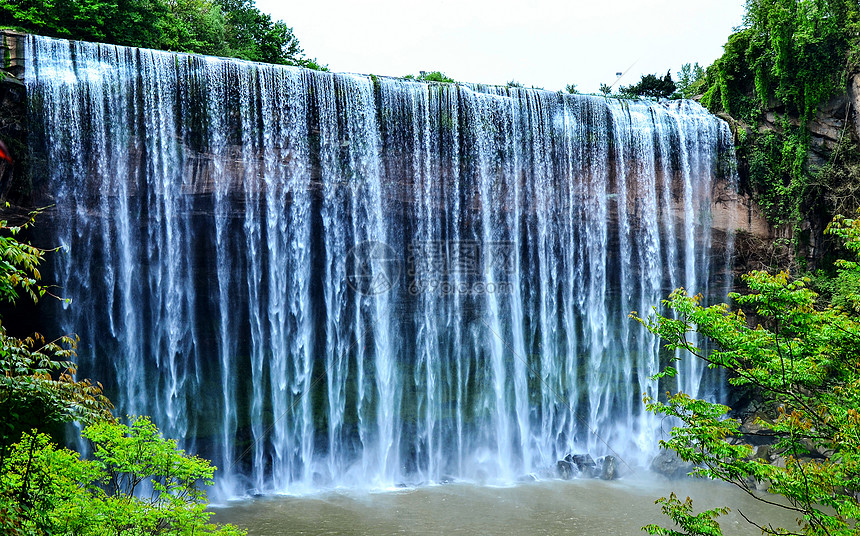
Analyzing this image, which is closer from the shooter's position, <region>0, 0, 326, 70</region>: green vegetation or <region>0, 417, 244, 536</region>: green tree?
<region>0, 417, 244, 536</region>: green tree

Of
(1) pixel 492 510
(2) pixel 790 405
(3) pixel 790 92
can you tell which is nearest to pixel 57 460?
(2) pixel 790 405

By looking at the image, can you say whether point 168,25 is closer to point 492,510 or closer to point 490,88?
point 490,88

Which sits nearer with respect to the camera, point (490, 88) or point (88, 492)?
point (88, 492)

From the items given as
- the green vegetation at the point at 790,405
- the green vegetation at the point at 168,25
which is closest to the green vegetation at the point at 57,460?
the green vegetation at the point at 790,405

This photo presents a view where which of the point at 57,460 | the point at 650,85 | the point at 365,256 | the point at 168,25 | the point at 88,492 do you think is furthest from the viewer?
the point at 650,85

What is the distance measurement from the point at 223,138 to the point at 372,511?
10.9 metres

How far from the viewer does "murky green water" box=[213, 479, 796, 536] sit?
15312 millimetres

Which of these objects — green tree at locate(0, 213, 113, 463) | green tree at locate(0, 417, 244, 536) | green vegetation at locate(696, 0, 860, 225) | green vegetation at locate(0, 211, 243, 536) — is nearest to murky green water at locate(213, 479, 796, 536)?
green tree at locate(0, 417, 244, 536)

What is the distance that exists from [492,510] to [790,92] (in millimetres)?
18194

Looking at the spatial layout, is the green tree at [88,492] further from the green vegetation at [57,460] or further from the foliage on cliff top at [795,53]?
the foliage on cliff top at [795,53]

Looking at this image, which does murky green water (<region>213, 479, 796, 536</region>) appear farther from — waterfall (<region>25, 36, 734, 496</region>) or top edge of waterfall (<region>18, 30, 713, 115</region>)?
top edge of waterfall (<region>18, 30, 713, 115</region>)

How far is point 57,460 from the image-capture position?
25.0 ft

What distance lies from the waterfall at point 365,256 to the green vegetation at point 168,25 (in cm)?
351

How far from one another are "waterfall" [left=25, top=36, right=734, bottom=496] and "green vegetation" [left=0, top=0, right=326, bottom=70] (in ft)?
11.5
